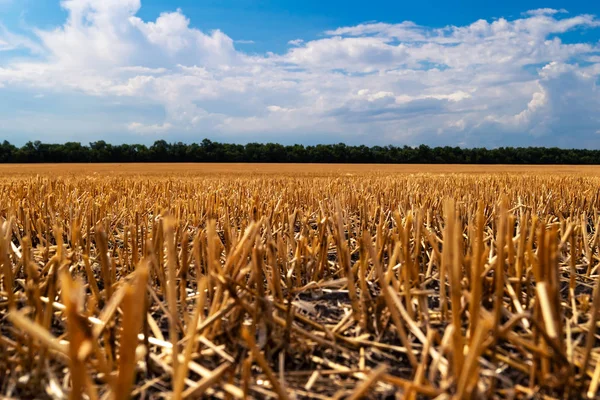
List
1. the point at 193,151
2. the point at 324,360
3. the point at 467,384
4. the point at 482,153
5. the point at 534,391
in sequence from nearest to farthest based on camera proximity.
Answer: the point at 467,384 → the point at 534,391 → the point at 324,360 → the point at 193,151 → the point at 482,153

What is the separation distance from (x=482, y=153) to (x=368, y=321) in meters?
64.6

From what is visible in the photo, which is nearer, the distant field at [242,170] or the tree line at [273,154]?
the distant field at [242,170]

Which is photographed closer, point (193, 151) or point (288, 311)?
point (288, 311)

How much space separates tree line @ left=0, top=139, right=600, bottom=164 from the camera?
5256 centimetres

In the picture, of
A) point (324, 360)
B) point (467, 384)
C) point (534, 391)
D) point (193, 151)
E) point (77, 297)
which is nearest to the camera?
point (77, 297)

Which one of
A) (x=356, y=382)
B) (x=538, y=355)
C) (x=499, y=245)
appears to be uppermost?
(x=499, y=245)

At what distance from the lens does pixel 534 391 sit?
1.30m

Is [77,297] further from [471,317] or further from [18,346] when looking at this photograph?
[471,317]

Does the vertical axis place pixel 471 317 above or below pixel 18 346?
above

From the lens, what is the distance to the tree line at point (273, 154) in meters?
52.6

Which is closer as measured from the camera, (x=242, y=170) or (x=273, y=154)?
(x=242, y=170)

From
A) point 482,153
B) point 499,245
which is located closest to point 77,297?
point 499,245

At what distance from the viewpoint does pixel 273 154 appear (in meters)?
55.8

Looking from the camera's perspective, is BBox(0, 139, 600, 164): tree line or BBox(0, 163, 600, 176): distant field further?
BBox(0, 139, 600, 164): tree line
